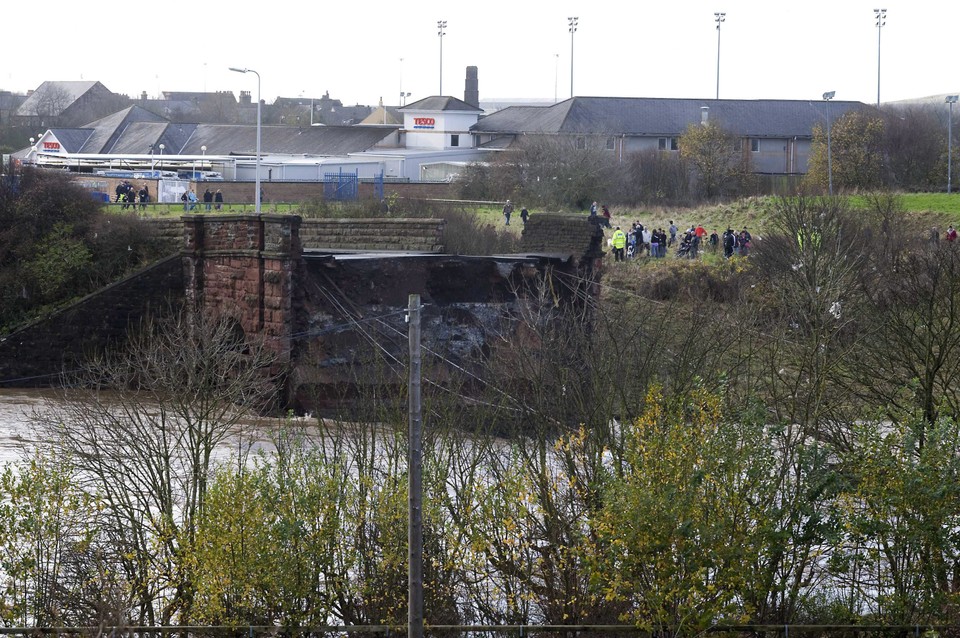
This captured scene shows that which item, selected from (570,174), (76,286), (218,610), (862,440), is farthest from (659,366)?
(570,174)

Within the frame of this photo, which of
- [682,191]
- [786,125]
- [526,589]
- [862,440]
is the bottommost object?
[526,589]

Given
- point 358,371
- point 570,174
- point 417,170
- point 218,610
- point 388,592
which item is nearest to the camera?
point 218,610

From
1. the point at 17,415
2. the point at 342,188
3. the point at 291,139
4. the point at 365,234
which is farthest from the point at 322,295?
the point at 291,139

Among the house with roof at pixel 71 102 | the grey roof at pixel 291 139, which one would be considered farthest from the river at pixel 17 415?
the house with roof at pixel 71 102

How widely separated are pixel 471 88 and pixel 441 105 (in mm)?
10453

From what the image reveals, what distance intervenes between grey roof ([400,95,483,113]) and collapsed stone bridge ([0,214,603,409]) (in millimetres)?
50292

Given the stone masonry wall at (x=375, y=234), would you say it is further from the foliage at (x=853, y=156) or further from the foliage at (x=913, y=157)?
the foliage at (x=913, y=157)

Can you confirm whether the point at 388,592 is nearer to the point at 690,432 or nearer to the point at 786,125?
the point at 690,432

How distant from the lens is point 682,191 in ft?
204

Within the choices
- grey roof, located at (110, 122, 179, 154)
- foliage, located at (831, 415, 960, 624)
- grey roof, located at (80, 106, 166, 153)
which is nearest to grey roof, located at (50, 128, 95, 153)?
grey roof, located at (80, 106, 166, 153)

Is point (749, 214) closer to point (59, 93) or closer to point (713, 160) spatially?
point (713, 160)

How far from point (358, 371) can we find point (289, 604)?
11.6m

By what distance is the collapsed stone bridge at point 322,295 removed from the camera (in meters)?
23.5

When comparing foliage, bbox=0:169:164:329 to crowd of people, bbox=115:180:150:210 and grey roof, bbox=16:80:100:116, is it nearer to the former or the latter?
crowd of people, bbox=115:180:150:210
